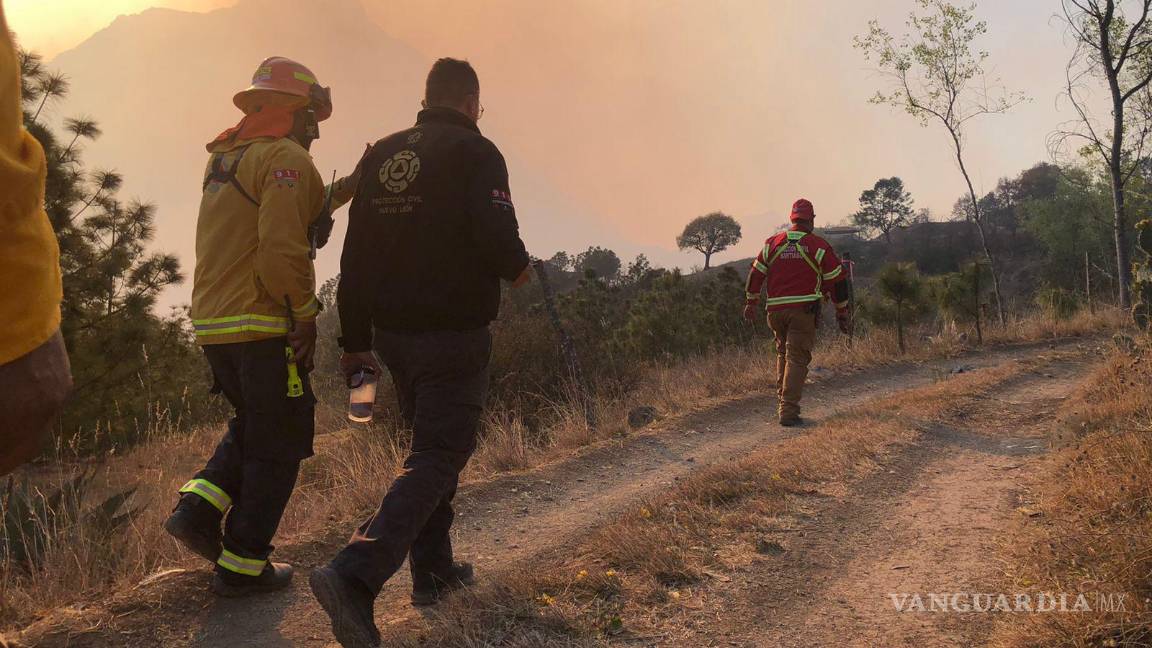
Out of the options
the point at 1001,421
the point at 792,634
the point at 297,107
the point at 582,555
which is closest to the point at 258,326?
the point at 297,107

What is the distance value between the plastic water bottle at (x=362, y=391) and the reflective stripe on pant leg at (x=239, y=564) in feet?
2.59

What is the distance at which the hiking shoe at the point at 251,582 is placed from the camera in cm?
312

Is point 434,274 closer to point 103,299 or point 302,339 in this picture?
point 302,339

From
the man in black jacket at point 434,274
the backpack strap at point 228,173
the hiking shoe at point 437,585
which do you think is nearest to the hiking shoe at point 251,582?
the hiking shoe at point 437,585

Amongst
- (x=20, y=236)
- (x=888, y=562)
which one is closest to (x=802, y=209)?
(x=888, y=562)

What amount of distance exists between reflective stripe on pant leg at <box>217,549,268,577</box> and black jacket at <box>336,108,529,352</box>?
1123 millimetres

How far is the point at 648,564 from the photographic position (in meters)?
3.02

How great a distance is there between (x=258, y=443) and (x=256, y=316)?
0.55 meters

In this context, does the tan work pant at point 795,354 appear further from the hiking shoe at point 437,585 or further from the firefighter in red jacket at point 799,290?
the hiking shoe at point 437,585

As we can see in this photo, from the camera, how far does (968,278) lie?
16156 mm

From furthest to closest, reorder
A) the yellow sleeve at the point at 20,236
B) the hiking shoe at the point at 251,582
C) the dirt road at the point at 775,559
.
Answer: the hiking shoe at the point at 251,582 < the dirt road at the point at 775,559 < the yellow sleeve at the point at 20,236

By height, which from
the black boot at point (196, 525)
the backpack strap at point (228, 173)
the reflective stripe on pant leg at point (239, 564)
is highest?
the backpack strap at point (228, 173)

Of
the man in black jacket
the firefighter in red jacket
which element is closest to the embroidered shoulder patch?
the man in black jacket

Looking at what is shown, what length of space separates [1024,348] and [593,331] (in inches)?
327
